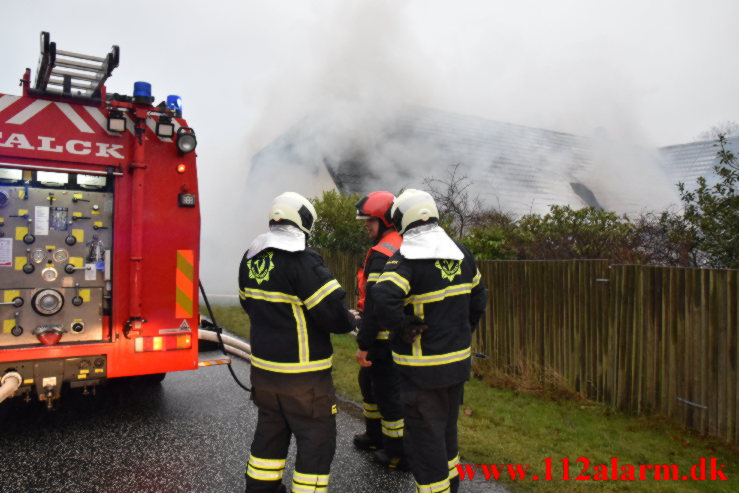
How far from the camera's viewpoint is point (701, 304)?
4.12 meters

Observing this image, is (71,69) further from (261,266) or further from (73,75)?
(261,266)

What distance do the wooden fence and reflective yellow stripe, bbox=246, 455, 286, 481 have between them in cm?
335

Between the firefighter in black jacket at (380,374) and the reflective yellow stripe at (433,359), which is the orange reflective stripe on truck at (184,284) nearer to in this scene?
the firefighter in black jacket at (380,374)

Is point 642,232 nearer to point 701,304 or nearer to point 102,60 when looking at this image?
point 701,304

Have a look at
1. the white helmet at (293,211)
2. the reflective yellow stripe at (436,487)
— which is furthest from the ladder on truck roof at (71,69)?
the reflective yellow stripe at (436,487)

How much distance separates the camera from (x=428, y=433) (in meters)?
2.80

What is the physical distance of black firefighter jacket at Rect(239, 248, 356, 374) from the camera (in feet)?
9.11

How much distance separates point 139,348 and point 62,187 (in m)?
1.40

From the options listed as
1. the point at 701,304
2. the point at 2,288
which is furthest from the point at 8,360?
the point at 701,304

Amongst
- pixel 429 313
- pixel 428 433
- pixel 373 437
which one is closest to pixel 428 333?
pixel 429 313

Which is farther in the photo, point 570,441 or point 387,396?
point 570,441

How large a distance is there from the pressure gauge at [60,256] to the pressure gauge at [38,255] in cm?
Result: 7

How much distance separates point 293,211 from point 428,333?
3.28ft

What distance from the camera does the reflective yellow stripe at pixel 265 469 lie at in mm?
2752
